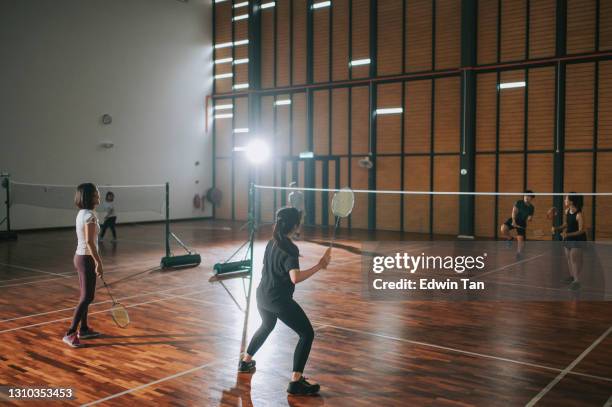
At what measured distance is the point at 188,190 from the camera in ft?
87.0

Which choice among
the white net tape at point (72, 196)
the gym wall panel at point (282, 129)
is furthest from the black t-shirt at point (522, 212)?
the white net tape at point (72, 196)

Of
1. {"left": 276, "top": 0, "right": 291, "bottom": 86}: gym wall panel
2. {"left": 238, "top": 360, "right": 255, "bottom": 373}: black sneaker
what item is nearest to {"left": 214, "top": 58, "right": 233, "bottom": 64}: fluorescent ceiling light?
{"left": 276, "top": 0, "right": 291, "bottom": 86}: gym wall panel

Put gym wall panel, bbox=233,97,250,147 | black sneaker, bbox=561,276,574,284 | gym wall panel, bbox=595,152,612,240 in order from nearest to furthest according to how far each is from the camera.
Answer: black sneaker, bbox=561,276,574,284 < gym wall panel, bbox=595,152,612,240 < gym wall panel, bbox=233,97,250,147

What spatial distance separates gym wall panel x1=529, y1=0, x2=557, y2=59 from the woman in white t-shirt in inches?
644

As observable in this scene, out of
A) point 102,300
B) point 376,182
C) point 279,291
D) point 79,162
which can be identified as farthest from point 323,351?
point 79,162

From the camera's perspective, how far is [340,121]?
23375mm

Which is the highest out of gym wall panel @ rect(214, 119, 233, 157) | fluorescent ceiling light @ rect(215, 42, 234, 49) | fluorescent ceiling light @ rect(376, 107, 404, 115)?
fluorescent ceiling light @ rect(215, 42, 234, 49)

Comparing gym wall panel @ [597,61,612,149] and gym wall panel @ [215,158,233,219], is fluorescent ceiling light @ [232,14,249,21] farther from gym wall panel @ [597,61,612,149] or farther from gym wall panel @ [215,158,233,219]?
gym wall panel @ [597,61,612,149]

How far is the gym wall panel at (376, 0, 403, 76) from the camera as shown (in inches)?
850

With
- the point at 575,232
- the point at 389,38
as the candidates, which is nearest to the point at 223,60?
the point at 389,38

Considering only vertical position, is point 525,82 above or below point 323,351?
above

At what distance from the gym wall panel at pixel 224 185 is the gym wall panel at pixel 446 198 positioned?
10284 millimetres

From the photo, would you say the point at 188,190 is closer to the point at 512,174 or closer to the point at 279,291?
the point at 512,174

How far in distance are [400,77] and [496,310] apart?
45.9ft
